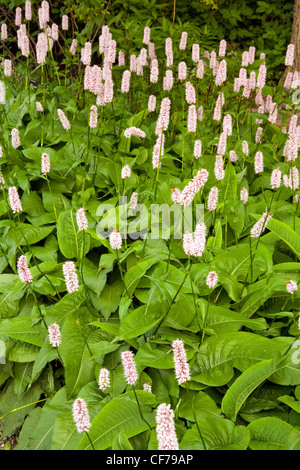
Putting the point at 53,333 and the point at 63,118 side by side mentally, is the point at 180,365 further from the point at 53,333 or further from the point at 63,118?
the point at 63,118

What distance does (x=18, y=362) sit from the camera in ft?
7.41

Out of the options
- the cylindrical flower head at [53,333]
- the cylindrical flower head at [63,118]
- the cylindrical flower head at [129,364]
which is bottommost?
the cylindrical flower head at [53,333]

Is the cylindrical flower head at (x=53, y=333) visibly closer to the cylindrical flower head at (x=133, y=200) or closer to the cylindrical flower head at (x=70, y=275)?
the cylindrical flower head at (x=70, y=275)

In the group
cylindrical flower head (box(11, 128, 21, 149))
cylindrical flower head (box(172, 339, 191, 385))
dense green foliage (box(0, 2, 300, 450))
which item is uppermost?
cylindrical flower head (box(11, 128, 21, 149))

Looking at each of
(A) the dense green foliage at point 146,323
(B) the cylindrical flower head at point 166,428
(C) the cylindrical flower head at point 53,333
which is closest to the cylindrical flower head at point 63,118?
(A) the dense green foliage at point 146,323

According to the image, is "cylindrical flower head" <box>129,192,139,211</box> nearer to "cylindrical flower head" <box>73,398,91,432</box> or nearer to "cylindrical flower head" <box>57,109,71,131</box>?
"cylindrical flower head" <box>57,109,71,131</box>

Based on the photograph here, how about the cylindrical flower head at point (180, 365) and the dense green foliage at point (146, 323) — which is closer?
the cylindrical flower head at point (180, 365)

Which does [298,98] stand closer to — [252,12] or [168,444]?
[168,444]

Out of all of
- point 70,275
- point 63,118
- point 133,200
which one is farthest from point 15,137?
point 70,275

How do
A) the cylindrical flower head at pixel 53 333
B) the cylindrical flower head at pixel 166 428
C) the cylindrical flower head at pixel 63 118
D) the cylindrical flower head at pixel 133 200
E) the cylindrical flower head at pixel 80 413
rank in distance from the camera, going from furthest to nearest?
the cylindrical flower head at pixel 63 118
the cylindrical flower head at pixel 133 200
the cylindrical flower head at pixel 53 333
the cylindrical flower head at pixel 80 413
the cylindrical flower head at pixel 166 428

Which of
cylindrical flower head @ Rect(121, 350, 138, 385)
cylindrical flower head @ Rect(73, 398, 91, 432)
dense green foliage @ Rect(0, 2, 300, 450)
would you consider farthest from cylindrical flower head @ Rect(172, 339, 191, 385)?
dense green foliage @ Rect(0, 2, 300, 450)

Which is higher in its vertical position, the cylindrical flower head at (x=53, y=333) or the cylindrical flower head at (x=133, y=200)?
the cylindrical flower head at (x=133, y=200)

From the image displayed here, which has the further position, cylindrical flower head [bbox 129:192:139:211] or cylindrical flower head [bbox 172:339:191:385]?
cylindrical flower head [bbox 129:192:139:211]
